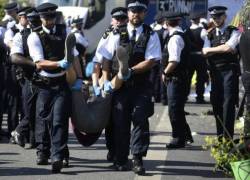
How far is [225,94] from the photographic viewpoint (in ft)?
32.1

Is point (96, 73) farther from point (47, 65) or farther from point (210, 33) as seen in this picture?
point (210, 33)

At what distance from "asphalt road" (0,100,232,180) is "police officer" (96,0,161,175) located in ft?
1.06

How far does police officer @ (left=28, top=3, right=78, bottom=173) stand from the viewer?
348 inches

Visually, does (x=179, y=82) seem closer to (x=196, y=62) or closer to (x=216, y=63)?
(x=216, y=63)

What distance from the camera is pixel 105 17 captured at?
91.5 feet

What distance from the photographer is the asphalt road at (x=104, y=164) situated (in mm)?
8609

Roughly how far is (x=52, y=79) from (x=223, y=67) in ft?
7.66

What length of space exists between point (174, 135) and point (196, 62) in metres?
6.58

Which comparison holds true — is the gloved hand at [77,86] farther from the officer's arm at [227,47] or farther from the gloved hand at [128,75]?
the officer's arm at [227,47]

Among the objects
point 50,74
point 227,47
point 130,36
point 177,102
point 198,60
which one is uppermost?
point 130,36

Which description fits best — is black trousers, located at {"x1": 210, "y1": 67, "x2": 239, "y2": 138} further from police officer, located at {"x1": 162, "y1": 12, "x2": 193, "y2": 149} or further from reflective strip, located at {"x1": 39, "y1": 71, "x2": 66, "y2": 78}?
reflective strip, located at {"x1": 39, "y1": 71, "x2": 66, "y2": 78}

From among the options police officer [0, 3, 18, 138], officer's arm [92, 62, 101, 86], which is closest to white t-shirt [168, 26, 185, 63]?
officer's arm [92, 62, 101, 86]

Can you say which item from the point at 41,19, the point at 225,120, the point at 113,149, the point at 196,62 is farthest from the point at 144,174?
the point at 196,62

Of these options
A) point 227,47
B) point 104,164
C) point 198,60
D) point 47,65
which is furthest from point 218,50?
point 198,60
